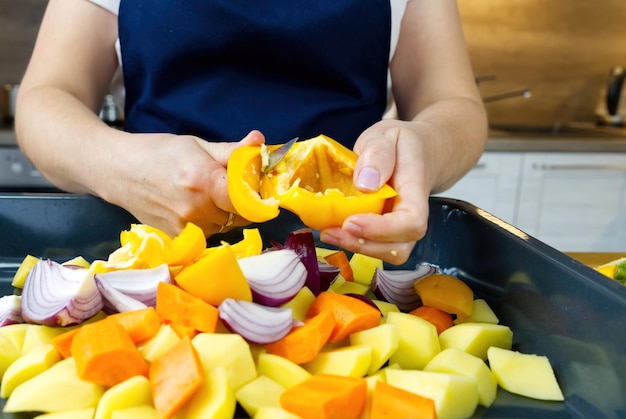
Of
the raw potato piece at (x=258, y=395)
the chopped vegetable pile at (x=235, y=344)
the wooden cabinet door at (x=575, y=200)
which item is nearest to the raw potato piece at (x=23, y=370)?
the chopped vegetable pile at (x=235, y=344)

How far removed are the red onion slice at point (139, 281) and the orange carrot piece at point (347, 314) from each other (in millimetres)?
190

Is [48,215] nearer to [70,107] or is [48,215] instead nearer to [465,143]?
[70,107]

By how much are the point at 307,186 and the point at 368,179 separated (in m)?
0.13

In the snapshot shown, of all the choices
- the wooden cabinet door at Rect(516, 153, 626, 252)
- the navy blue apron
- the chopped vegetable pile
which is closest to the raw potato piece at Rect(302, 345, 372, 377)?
the chopped vegetable pile

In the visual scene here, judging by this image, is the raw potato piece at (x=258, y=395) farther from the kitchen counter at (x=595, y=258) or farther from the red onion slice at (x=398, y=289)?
the kitchen counter at (x=595, y=258)

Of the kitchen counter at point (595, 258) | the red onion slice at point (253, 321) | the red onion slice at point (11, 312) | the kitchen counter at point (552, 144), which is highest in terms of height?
the red onion slice at point (253, 321)

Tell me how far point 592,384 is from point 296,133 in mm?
679

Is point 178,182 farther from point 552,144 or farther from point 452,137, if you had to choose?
point 552,144

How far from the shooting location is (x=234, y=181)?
2.35ft

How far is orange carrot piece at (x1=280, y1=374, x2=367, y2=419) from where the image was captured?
21.5 inches

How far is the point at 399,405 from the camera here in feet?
1.83

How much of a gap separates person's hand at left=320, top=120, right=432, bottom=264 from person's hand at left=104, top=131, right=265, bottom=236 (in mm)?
147

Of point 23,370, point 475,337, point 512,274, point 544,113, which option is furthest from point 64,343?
point 544,113

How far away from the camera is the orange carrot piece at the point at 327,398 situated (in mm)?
545
